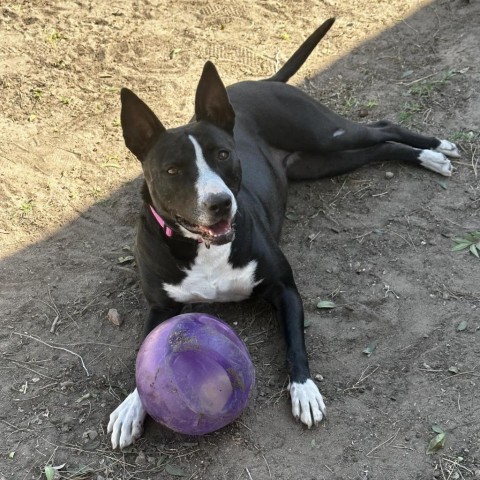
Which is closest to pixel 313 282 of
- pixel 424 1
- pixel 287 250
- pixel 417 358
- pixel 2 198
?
pixel 287 250

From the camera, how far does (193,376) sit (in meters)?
3.09

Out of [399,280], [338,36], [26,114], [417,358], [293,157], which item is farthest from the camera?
[338,36]

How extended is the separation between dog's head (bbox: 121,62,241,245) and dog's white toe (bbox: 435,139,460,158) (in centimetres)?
188

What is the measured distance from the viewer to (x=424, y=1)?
21.5 feet

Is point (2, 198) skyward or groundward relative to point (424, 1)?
groundward

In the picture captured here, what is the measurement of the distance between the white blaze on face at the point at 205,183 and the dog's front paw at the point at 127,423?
3.11 ft

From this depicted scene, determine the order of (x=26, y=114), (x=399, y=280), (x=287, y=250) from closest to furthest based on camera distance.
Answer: (x=399, y=280)
(x=287, y=250)
(x=26, y=114)

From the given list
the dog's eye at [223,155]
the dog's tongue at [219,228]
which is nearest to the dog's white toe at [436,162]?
the dog's eye at [223,155]

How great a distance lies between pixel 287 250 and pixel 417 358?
3.89 feet

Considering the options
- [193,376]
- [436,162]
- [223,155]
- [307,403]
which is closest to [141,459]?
[193,376]

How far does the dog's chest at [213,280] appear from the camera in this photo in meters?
3.82

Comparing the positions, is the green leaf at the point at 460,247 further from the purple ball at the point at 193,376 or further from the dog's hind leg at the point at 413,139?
the purple ball at the point at 193,376

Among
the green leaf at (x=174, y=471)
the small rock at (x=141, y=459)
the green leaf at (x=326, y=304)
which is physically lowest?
the small rock at (x=141, y=459)

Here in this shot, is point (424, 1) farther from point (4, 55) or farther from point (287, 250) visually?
point (4, 55)
